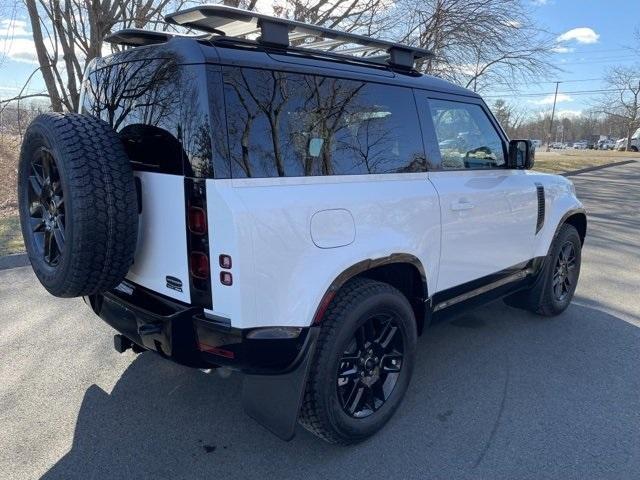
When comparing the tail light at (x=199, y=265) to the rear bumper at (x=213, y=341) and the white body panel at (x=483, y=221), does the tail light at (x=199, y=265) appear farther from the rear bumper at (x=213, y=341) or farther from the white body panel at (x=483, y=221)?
the white body panel at (x=483, y=221)

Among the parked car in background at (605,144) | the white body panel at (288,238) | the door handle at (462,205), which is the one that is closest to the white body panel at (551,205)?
the door handle at (462,205)

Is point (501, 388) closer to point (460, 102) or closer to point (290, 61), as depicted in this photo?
point (460, 102)

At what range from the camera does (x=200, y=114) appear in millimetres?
2070

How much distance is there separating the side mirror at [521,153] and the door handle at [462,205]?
747 millimetres

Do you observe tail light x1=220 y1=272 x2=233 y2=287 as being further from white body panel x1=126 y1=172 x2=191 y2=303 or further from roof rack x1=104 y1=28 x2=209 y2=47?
roof rack x1=104 y1=28 x2=209 y2=47

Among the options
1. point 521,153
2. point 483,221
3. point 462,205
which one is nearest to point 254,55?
point 462,205

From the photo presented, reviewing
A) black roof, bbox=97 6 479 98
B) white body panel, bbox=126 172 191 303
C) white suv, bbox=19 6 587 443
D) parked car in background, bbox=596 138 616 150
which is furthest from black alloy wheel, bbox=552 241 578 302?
parked car in background, bbox=596 138 616 150

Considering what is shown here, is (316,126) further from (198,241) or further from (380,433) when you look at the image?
(380,433)

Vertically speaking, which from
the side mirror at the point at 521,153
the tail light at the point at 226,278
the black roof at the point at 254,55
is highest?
the black roof at the point at 254,55

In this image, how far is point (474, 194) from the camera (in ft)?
10.5

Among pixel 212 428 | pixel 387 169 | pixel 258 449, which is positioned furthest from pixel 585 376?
pixel 212 428

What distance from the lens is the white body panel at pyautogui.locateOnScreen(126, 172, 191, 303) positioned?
218 centimetres

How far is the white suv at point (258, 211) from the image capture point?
210 cm

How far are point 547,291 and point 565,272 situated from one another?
0.41 metres
